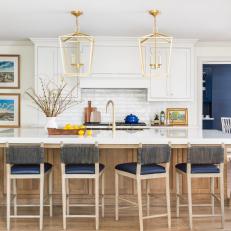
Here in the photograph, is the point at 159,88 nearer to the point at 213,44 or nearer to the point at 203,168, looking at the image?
the point at 213,44

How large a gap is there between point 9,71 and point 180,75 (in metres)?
3.06

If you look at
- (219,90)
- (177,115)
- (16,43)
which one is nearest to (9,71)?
(16,43)

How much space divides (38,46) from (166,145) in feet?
11.8

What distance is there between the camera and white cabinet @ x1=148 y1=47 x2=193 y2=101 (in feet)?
21.4

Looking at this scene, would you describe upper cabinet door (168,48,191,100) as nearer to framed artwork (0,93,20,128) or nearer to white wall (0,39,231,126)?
white wall (0,39,231,126)

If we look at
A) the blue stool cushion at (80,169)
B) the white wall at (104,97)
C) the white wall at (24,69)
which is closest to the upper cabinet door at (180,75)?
the white wall at (104,97)

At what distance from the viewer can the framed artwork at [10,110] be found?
691 cm

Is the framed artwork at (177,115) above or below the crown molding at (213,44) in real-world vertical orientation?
below

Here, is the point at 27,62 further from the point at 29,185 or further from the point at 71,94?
the point at 29,185

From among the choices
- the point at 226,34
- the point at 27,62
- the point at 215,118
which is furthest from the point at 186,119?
the point at 215,118

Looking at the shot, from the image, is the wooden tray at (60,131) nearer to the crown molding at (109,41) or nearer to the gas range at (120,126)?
the gas range at (120,126)

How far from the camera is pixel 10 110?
22.7 ft

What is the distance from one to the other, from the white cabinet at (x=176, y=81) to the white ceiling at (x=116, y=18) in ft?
1.21

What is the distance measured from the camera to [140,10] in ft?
15.3
